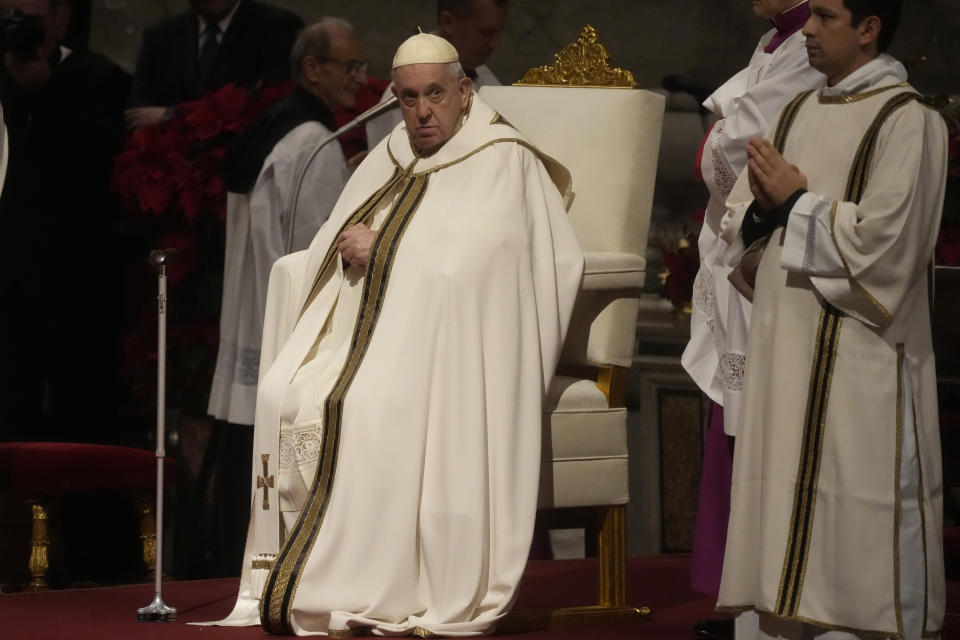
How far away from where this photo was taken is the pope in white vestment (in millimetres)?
4852

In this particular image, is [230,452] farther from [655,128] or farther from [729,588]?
[729,588]

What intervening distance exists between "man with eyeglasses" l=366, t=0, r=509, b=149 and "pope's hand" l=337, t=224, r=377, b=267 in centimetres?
200

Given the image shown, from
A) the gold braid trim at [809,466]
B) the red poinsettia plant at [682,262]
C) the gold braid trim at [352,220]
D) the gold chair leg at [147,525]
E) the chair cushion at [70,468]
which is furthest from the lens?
the red poinsettia plant at [682,262]

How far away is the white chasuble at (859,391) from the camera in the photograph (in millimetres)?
4070

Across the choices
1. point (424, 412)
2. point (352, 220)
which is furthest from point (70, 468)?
point (424, 412)

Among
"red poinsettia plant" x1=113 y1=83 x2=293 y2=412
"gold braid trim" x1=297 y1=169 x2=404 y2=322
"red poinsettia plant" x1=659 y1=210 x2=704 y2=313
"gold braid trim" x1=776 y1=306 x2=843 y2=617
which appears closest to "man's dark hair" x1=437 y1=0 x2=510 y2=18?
"red poinsettia plant" x1=113 y1=83 x2=293 y2=412

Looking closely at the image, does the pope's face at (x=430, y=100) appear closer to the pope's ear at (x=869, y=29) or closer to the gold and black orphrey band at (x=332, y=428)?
the gold and black orphrey band at (x=332, y=428)

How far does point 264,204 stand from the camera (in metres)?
7.52

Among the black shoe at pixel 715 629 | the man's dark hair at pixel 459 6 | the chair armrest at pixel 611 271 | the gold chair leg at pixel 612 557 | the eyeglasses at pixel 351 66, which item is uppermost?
the man's dark hair at pixel 459 6

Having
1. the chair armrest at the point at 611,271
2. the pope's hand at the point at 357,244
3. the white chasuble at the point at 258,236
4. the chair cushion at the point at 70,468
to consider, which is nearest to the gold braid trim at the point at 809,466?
the chair armrest at the point at 611,271

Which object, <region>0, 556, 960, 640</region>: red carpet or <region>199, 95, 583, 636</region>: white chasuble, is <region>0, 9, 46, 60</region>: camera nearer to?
<region>0, 556, 960, 640</region>: red carpet

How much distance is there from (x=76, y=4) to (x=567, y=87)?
3.07 meters

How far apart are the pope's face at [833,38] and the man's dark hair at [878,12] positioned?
0.01 m

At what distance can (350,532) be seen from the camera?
489 cm
